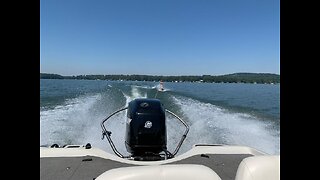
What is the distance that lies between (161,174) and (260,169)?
1.57 feet

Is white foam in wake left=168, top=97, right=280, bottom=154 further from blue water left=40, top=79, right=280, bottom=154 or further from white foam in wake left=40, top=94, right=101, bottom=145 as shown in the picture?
white foam in wake left=40, top=94, right=101, bottom=145

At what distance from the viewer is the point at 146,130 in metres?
3.40

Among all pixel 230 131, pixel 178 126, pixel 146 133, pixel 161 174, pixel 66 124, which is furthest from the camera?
pixel 66 124

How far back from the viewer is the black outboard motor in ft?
11.0

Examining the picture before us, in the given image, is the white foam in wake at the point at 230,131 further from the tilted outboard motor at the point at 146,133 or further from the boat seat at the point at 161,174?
the boat seat at the point at 161,174

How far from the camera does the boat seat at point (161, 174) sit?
1317mm

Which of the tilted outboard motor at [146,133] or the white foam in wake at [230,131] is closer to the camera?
the tilted outboard motor at [146,133]

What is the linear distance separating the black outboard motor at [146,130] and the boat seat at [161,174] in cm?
199

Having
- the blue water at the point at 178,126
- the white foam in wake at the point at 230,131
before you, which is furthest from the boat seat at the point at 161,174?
the white foam in wake at the point at 230,131

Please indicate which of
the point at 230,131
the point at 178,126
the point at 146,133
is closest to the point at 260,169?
the point at 146,133

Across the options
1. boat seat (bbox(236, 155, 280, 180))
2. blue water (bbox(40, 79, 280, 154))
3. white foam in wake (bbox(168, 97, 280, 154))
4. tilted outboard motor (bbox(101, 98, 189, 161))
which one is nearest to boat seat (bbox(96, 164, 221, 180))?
boat seat (bbox(236, 155, 280, 180))

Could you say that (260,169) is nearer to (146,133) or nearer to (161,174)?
(161,174)
